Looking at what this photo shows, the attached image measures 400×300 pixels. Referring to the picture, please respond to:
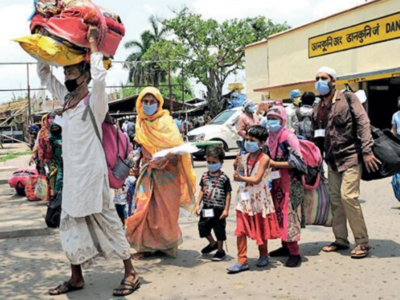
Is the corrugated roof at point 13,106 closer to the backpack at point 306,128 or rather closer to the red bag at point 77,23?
the backpack at point 306,128

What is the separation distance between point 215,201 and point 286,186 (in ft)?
2.51

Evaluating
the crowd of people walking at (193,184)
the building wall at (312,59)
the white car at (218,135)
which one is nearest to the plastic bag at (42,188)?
the crowd of people walking at (193,184)

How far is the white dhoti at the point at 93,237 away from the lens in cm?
432

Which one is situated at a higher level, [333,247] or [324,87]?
[324,87]

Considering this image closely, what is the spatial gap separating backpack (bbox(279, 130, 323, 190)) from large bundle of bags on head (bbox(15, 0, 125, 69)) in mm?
1973

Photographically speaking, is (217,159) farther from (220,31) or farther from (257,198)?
(220,31)

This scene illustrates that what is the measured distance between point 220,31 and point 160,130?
28988mm

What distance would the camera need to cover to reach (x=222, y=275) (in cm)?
487

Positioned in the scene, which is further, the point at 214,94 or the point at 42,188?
the point at 214,94

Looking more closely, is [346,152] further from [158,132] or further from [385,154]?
[158,132]

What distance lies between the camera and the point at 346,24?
19.6 metres

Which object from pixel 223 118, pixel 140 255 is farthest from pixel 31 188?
pixel 223 118

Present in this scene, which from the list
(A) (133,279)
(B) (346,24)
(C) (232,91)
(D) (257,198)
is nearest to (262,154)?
(D) (257,198)

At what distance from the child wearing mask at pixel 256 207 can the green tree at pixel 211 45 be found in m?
28.3
